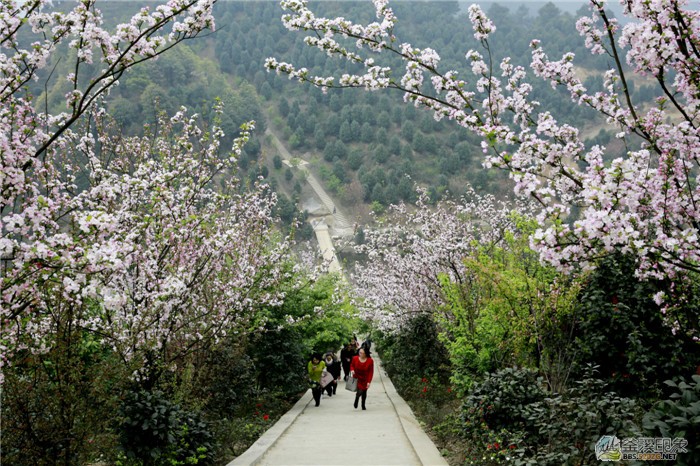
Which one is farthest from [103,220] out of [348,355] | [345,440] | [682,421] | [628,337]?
[348,355]

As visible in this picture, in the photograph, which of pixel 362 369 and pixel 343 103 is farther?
pixel 343 103

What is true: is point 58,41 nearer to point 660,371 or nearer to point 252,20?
point 660,371

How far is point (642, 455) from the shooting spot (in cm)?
420

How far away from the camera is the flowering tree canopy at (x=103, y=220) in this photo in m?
4.19

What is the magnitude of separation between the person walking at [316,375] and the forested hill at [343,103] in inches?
2486

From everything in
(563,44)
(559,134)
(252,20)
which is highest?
(252,20)

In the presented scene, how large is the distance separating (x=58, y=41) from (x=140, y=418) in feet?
13.3

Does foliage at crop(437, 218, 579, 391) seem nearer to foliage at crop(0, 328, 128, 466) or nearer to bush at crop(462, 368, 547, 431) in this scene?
bush at crop(462, 368, 547, 431)

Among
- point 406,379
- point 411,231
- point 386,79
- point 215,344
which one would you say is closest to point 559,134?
point 386,79

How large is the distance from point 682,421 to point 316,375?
12.3 metres

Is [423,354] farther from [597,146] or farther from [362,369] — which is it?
[597,146]

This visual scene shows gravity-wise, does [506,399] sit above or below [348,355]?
below

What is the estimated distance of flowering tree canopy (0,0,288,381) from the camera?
419 cm

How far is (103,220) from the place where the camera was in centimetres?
412
